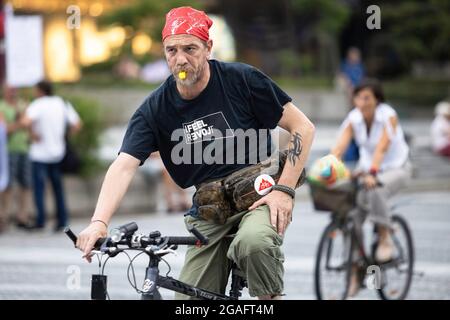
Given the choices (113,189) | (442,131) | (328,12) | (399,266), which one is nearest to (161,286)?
(113,189)

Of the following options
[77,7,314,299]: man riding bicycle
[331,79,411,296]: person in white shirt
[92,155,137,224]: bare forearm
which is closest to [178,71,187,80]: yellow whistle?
[77,7,314,299]: man riding bicycle

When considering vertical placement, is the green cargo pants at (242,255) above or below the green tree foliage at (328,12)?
below

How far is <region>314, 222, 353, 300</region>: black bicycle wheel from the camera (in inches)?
334

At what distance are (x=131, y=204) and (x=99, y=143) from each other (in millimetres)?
978

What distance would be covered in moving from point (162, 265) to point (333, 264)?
6.83ft

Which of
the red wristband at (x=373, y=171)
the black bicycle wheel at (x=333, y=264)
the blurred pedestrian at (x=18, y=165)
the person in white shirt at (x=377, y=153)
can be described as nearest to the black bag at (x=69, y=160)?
the blurred pedestrian at (x=18, y=165)

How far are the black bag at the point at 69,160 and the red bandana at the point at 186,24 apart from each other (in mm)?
9190

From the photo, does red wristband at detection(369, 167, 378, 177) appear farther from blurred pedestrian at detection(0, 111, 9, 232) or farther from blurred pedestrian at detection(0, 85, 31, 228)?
blurred pedestrian at detection(0, 85, 31, 228)

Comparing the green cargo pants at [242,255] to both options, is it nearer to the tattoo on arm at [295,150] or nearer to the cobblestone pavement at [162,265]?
the tattoo on arm at [295,150]

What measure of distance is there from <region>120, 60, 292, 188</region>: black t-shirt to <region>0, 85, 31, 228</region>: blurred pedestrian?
9129mm

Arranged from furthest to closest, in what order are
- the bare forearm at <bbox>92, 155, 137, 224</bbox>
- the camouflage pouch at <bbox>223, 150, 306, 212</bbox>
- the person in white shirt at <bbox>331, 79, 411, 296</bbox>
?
the person in white shirt at <bbox>331, 79, 411, 296</bbox>
the camouflage pouch at <bbox>223, 150, 306, 212</bbox>
the bare forearm at <bbox>92, 155, 137, 224</bbox>

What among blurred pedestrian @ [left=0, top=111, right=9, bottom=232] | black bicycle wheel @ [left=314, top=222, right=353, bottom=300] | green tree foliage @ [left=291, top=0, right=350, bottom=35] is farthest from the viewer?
green tree foliage @ [left=291, top=0, right=350, bottom=35]

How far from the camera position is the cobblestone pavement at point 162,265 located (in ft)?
30.0
